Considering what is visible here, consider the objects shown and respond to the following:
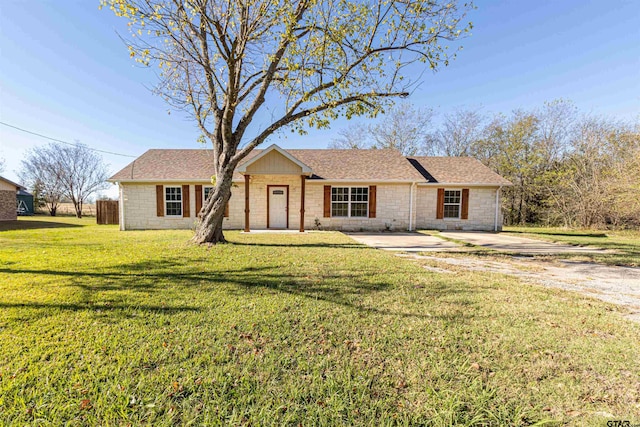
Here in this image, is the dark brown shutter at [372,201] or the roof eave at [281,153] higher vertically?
the roof eave at [281,153]

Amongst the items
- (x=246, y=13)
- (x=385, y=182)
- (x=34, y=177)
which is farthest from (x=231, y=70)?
(x=34, y=177)

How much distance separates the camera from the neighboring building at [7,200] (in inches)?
717

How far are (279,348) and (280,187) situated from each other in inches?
462

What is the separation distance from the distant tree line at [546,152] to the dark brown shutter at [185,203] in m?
19.4

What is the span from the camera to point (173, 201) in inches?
541

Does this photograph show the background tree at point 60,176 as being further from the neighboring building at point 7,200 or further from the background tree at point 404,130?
the background tree at point 404,130

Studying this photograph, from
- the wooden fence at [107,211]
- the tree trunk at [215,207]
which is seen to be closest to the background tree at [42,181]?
the wooden fence at [107,211]

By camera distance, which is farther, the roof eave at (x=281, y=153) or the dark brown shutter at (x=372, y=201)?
the dark brown shutter at (x=372, y=201)

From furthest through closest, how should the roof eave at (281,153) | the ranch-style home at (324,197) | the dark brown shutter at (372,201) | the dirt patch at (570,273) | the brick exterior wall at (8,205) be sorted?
the brick exterior wall at (8,205)
the dark brown shutter at (372,201)
the ranch-style home at (324,197)
the roof eave at (281,153)
the dirt patch at (570,273)

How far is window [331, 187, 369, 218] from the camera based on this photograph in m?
14.0

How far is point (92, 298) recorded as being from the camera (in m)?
3.77

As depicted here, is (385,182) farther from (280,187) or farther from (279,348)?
(279,348)

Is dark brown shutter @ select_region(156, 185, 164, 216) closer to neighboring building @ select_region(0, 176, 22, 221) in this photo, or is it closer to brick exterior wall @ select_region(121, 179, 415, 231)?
brick exterior wall @ select_region(121, 179, 415, 231)

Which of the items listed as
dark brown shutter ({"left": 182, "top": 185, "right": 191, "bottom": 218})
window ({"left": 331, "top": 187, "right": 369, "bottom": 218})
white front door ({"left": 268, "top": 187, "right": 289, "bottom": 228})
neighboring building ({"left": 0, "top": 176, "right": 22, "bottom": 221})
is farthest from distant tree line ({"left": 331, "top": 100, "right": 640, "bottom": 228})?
neighboring building ({"left": 0, "top": 176, "right": 22, "bottom": 221})
